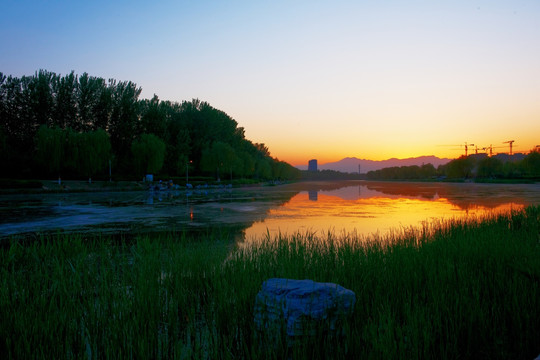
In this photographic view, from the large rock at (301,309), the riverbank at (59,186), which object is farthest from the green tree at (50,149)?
the large rock at (301,309)

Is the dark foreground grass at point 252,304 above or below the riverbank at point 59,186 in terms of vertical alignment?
below

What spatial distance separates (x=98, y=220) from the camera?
16141mm

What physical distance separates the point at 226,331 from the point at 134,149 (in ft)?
177

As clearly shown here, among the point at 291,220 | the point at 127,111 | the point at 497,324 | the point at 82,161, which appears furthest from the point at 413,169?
the point at 497,324

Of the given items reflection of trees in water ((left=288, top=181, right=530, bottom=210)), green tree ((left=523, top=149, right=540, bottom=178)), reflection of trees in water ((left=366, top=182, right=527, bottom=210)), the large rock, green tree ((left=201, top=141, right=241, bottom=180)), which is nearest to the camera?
the large rock

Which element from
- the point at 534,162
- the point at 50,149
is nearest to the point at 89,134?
the point at 50,149

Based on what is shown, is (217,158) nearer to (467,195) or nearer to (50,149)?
(50,149)

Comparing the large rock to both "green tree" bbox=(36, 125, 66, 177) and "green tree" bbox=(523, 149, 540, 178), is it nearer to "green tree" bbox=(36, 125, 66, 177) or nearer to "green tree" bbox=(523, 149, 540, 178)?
"green tree" bbox=(36, 125, 66, 177)

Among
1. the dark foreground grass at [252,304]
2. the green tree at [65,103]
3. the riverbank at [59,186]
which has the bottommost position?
the dark foreground grass at [252,304]

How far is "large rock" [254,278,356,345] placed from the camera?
3855 millimetres

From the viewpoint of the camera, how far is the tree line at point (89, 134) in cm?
4525

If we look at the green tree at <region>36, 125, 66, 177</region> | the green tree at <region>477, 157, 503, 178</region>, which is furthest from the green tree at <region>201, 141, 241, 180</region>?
the green tree at <region>477, 157, 503, 178</region>

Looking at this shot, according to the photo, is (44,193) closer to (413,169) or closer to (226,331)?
(226,331)

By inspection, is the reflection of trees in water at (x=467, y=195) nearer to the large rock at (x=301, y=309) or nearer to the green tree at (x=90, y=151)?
the large rock at (x=301, y=309)
